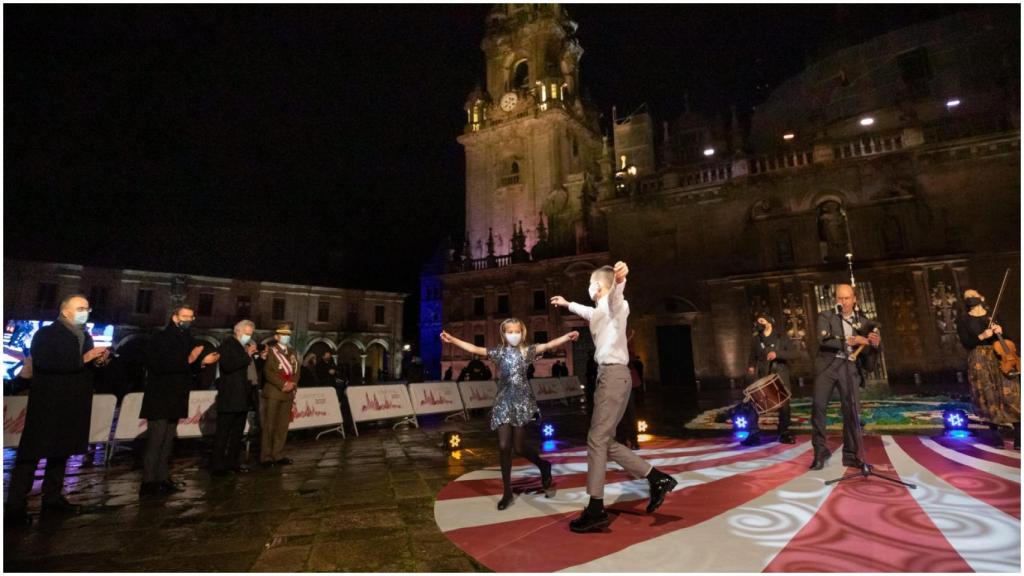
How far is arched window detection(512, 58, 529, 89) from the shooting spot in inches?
1623

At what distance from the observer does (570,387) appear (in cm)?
1767

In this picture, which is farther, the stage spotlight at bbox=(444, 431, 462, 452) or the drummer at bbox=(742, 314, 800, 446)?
the stage spotlight at bbox=(444, 431, 462, 452)

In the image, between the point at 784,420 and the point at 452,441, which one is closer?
the point at 784,420

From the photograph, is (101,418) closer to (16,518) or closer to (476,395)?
(16,518)

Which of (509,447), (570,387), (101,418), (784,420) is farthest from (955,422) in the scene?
(101,418)

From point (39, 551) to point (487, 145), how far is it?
38.6 m

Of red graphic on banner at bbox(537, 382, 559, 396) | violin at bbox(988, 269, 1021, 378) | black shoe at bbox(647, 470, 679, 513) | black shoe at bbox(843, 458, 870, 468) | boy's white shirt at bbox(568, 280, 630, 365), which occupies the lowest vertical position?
black shoe at bbox(843, 458, 870, 468)

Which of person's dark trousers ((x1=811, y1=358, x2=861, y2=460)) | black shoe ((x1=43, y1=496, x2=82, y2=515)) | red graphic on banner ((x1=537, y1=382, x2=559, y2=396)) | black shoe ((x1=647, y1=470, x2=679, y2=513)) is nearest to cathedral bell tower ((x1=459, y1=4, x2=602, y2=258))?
red graphic on banner ((x1=537, y1=382, x2=559, y2=396))

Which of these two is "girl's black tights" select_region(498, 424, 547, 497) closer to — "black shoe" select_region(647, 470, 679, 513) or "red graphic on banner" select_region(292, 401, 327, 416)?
"black shoe" select_region(647, 470, 679, 513)

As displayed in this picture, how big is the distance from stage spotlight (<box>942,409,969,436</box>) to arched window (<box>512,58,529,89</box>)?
127 ft

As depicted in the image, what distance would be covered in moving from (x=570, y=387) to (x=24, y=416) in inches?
559

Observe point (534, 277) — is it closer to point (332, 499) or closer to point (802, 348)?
point (802, 348)

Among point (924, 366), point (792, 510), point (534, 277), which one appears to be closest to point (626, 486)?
point (792, 510)

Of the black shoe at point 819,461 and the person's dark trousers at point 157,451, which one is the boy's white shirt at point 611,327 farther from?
the person's dark trousers at point 157,451
